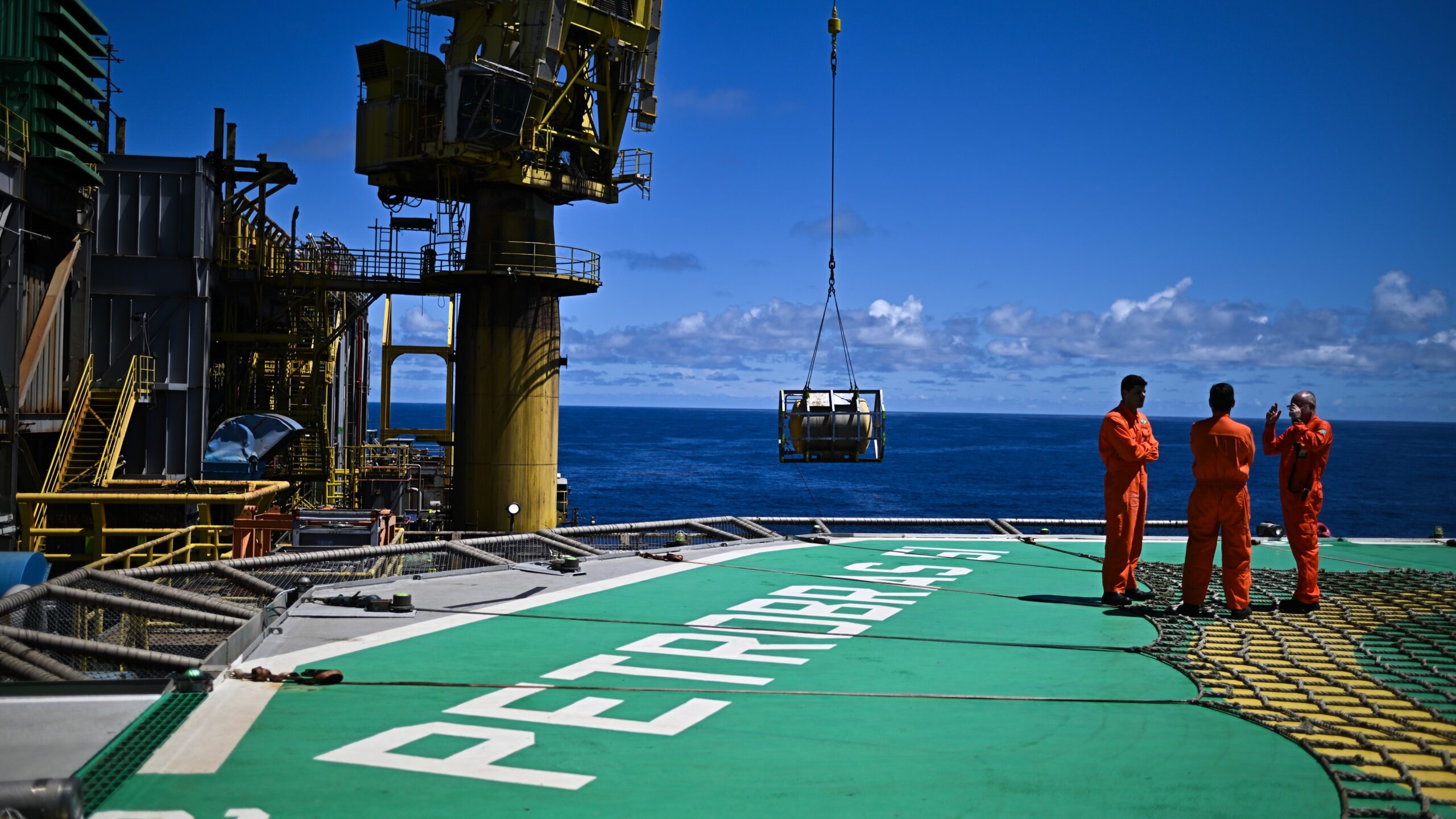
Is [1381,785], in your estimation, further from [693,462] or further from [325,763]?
[693,462]

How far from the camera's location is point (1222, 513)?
11344 mm

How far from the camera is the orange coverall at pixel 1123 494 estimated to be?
12062 millimetres

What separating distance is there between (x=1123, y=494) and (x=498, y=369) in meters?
21.7

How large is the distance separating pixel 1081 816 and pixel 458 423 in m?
27.2

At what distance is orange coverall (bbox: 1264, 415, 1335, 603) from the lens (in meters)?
11.6

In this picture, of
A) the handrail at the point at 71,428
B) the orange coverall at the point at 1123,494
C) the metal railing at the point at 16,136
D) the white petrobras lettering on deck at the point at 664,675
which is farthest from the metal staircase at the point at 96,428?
the orange coverall at the point at 1123,494

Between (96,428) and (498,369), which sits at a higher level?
(498,369)

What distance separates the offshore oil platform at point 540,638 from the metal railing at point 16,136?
117 millimetres

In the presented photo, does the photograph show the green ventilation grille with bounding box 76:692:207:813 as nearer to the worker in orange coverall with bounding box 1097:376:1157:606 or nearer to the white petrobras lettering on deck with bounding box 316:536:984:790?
the white petrobras lettering on deck with bounding box 316:536:984:790

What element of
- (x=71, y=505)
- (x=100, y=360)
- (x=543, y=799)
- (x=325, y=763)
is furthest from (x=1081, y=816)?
(x=100, y=360)

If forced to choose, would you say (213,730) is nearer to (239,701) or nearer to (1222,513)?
(239,701)

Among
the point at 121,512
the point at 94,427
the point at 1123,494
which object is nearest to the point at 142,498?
the point at 121,512

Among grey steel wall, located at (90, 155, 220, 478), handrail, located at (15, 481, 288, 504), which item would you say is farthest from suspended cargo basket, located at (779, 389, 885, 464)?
grey steel wall, located at (90, 155, 220, 478)

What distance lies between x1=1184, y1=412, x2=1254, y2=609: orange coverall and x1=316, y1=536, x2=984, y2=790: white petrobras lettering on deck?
2932 mm
